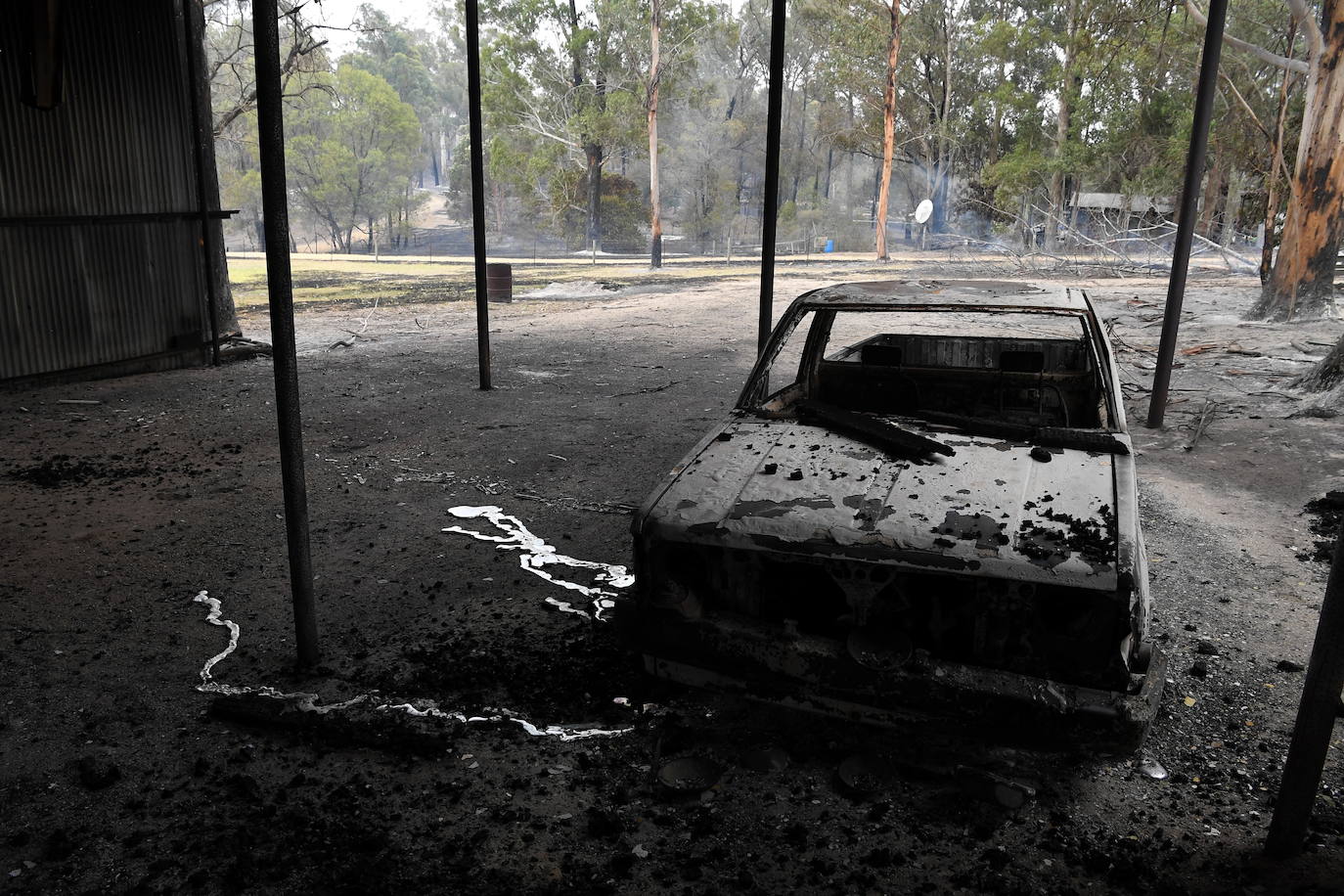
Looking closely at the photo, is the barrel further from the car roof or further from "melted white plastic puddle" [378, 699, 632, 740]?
"melted white plastic puddle" [378, 699, 632, 740]

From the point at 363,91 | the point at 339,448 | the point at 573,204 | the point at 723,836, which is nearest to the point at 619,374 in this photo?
the point at 339,448

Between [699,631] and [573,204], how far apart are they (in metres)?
37.6

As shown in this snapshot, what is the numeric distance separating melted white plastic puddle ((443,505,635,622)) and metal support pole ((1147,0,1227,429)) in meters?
5.18

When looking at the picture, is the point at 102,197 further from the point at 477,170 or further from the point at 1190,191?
the point at 1190,191

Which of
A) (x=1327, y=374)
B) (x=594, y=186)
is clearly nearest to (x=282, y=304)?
(x=1327, y=374)

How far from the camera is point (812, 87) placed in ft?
173

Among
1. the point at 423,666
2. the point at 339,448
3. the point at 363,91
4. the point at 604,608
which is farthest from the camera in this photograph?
the point at 363,91

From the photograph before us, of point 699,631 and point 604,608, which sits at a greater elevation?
point 699,631

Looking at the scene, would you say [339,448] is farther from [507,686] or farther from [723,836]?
[723,836]

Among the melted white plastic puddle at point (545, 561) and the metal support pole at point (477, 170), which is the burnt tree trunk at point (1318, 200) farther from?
the melted white plastic puddle at point (545, 561)

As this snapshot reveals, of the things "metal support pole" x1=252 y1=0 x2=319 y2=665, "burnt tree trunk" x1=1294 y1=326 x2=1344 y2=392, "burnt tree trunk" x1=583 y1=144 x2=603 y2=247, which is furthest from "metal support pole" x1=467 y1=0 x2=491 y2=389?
"burnt tree trunk" x1=583 y1=144 x2=603 y2=247

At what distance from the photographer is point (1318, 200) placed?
577 inches

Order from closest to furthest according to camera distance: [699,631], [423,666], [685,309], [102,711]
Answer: [699,631], [102,711], [423,666], [685,309]

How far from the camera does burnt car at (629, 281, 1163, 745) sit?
265 centimetres
